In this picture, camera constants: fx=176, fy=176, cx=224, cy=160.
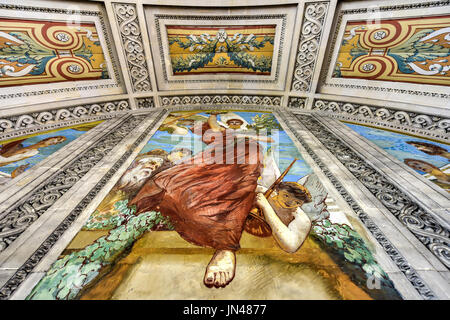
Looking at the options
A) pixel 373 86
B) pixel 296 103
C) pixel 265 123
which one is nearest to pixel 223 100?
pixel 265 123

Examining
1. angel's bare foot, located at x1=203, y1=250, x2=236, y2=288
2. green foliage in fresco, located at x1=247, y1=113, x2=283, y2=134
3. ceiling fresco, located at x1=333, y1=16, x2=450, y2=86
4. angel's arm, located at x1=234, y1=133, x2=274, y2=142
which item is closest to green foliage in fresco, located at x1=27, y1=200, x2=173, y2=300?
angel's bare foot, located at x1=203, y1=250, x2=236, y2=288

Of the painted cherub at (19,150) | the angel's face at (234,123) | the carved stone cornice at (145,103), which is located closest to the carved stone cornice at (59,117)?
the carved stone cornice at (145,103)

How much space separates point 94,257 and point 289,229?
1.89 m

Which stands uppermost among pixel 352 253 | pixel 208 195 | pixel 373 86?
pixel 373 86

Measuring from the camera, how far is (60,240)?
1.72 meters

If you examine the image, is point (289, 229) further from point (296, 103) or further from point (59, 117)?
point (59, 117)

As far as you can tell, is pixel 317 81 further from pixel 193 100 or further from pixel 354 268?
pixel 354 268

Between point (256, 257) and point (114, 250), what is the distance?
4.38 ft

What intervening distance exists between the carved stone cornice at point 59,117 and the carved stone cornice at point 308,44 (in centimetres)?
468

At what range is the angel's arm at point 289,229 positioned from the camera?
67.9 inches

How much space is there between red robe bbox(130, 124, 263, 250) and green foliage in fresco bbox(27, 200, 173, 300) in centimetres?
15

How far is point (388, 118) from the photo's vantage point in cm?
389

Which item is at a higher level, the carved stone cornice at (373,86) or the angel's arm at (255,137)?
the carved stone cornice at (373,86)

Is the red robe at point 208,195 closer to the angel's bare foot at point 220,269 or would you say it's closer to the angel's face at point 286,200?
the angel's bare foot at point 220,269
